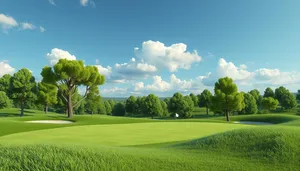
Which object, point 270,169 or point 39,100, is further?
point 39,100

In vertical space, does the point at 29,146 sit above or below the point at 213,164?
above

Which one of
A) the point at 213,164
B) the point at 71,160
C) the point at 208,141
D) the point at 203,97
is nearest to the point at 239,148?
the point at 208,141

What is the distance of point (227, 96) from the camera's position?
3500 centimetres

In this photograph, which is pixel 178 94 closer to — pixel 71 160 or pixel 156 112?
pixel 156 112

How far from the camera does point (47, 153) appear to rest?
390 cm

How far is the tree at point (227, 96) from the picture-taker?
115 ft

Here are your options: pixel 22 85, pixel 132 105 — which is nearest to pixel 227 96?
pixel 22 85

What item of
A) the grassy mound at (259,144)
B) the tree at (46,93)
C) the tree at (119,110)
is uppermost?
the tree at (46,93)

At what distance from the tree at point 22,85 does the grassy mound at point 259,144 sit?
44993 millimetres

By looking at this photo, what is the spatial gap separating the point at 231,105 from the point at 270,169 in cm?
3256

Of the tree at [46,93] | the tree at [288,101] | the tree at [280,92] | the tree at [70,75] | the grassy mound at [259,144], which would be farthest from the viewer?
the tree at [280,92]

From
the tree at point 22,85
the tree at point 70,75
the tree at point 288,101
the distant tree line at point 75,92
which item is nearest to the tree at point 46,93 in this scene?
the distant tree line at point 75,92

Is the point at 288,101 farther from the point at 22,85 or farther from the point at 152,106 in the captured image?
the point at 22,85

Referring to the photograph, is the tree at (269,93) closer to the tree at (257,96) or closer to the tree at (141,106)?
the tree at (257,96)
